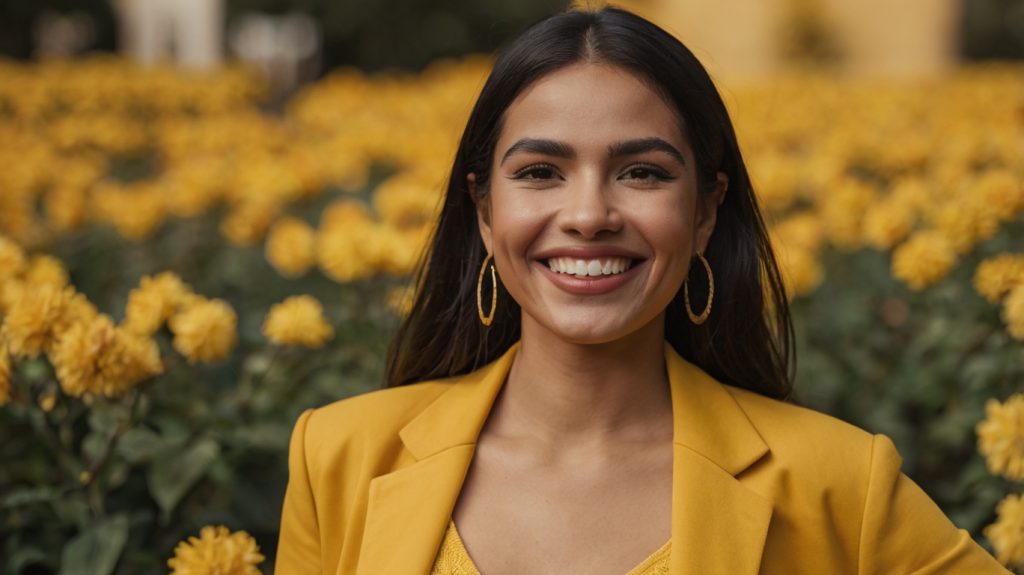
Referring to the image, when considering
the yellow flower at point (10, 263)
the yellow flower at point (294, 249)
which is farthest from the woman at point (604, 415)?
the yellow flower at point (294, 249)

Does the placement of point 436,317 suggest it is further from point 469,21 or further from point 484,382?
point 469,21

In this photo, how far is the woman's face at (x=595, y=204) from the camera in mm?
2162

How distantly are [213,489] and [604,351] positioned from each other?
1087mm

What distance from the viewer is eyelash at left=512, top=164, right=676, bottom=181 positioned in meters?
2.20

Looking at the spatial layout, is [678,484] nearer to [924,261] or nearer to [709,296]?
[709,296]

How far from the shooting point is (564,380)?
235 cm

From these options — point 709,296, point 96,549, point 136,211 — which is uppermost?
point 709,296

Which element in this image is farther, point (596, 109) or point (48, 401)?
point (48, 401)

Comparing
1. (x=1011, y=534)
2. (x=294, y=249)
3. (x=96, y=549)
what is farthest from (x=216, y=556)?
(x=294, y=249)

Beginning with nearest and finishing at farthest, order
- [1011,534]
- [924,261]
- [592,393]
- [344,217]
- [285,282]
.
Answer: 1. [592,393]
2. [1011,534]
3. [924,261]
4. [344,217]
5. [285,282]

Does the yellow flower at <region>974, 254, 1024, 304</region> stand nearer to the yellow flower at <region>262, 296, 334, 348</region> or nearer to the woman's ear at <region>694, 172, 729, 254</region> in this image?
the woman's ear at <region>694, 172, 729, 254</region>

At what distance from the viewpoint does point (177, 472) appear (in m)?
2.78

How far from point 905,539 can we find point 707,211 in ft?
2.06

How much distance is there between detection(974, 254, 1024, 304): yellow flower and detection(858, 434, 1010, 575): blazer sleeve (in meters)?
1.23
